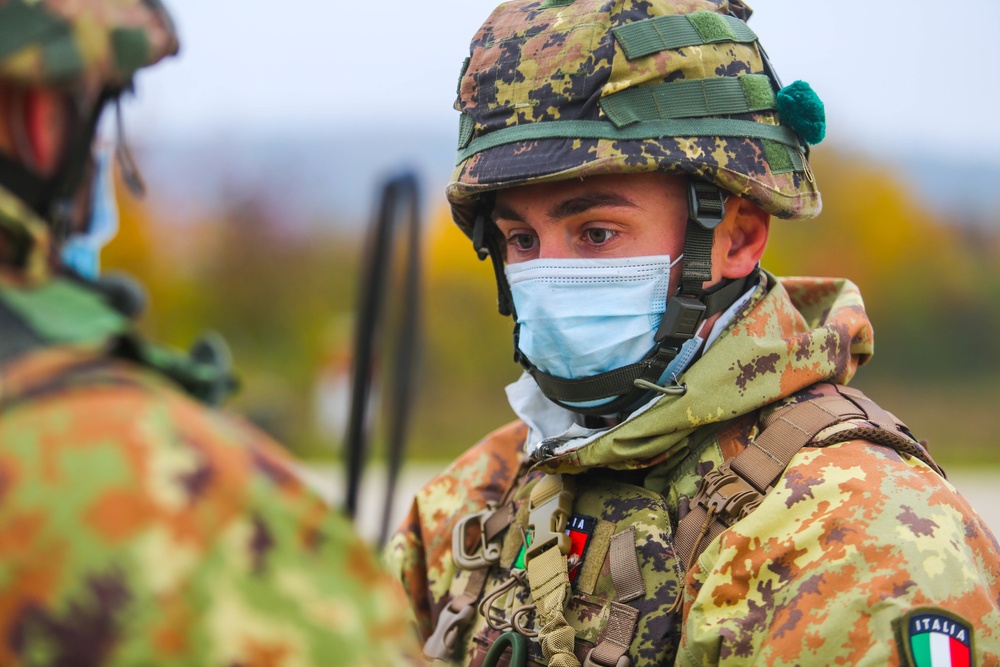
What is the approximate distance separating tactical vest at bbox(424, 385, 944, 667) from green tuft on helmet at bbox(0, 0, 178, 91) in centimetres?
172

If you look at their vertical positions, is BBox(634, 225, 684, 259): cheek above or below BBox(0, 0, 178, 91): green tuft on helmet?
below

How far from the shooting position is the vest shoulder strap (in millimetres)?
2629

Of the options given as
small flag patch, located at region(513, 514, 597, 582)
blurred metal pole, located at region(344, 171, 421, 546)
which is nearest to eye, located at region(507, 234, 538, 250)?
small flag patch, located at region(513, 514, 597, 582)

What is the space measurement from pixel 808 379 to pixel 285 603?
176 cm

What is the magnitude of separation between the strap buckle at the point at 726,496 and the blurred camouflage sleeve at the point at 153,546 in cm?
123

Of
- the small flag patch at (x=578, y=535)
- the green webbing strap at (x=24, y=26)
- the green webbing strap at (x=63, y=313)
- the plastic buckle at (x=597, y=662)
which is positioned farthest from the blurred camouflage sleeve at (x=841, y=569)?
the green webbing strap at (x=24, y=26)

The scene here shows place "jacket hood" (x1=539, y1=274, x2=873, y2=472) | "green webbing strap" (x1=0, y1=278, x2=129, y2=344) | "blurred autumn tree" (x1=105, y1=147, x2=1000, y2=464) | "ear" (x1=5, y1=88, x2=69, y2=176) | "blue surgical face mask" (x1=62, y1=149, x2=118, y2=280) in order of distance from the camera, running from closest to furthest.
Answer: "green webbing strap" (x1=0, y1=278, x2=129, y2=344) → "ear" (x1=5, y1=88, x2=69, y2=176) → "blue surgical face mask" (x1=62, y1=149, x2=118, y2=280) → "jacket hood" (x1=539, y1=274, x2=873, y2=472) → "blurred autumn tree" (x1=105, y1=147, x2=1000, y2=464)

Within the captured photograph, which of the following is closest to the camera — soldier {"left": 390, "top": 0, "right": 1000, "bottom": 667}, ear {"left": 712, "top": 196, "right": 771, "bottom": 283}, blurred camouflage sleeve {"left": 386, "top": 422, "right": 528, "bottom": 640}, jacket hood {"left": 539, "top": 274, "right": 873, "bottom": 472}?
soldier {"left": 390, "top": 0, "right": 1000, "bottom": 667}

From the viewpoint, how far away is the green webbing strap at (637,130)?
2.89 metres

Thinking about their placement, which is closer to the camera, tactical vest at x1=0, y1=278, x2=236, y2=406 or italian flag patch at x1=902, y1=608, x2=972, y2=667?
tactical vest at x1=0, y1=278, x2=236, y2=406

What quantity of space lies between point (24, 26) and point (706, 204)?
6.16 ft

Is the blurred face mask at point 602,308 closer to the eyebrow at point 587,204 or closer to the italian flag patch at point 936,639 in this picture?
the eyebrow at point 587,204

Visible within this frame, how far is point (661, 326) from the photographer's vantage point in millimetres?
2891

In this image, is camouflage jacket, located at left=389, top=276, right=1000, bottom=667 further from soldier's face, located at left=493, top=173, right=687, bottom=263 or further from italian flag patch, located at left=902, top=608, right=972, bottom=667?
soldier's face, located at left=493, top=173, right=687, bottom=263
